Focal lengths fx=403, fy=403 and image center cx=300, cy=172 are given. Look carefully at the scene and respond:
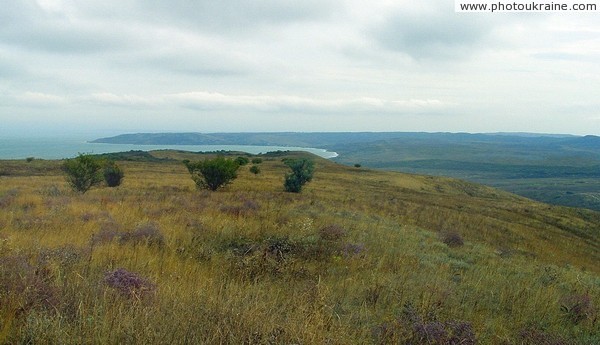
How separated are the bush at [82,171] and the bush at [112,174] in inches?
242

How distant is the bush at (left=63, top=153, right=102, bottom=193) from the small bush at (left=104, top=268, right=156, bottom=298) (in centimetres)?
Result: 1933

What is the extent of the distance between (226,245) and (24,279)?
13.2 feet

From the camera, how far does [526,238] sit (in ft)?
77.9

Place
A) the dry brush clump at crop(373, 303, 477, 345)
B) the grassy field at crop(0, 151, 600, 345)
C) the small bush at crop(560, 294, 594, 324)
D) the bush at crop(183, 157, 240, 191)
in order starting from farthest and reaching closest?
the bush at crop(183, 157, 240, 191) → the small bush at crop(560, 294, 594, 324) → the dry brush clump at crop(373, 303, 477, 345) → the grassy field at crop(0, 151, 600, 345)

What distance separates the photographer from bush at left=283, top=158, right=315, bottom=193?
33391 millimetres

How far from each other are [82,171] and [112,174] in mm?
7425

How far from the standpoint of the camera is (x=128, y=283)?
455 cm

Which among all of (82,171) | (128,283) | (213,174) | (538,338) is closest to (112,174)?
(82,171)

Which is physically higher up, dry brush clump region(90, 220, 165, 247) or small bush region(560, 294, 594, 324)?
dry brush clump region(90, 220, 165, 247)

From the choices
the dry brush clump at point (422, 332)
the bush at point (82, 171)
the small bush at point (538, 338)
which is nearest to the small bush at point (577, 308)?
Answer: the small bush at point (538, 338)

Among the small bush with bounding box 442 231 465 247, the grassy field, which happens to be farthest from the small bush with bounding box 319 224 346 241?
the small bush with bounding box 442 231 465 247

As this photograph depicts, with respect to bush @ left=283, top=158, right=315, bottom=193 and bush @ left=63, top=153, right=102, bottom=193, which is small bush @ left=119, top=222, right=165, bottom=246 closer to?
bush @ left=63, top=153, right=102, bottom=193

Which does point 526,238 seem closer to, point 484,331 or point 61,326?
point 484,331

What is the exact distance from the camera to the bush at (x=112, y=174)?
94.5 feet
